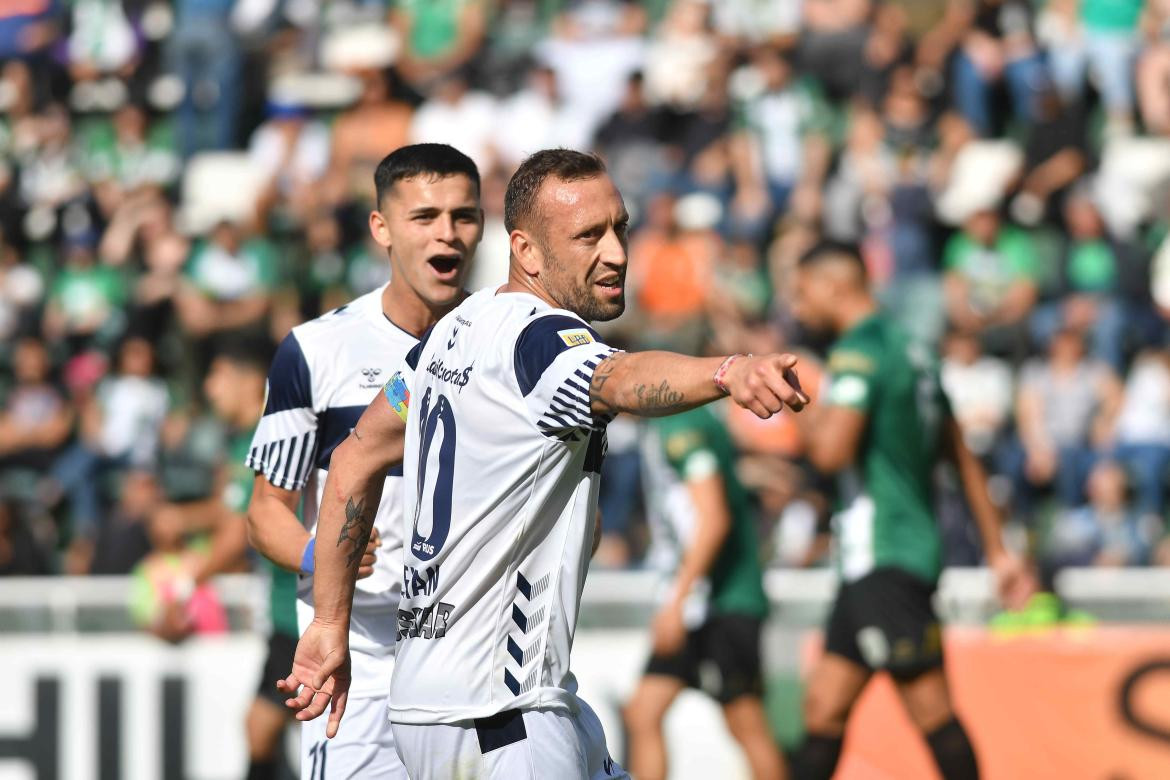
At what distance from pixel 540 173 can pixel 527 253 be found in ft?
0.66

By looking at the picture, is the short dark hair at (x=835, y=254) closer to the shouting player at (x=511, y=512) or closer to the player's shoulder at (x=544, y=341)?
the shouting player at (x=511, y=512)

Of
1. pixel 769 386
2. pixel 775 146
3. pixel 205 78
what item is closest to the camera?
pixel 769 386

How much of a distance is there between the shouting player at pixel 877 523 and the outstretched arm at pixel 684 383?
3825mm

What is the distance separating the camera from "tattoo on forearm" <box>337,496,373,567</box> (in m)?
4.91

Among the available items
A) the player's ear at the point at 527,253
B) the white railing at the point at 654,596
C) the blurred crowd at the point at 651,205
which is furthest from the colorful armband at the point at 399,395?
the blurred crowd at the point at 651,205

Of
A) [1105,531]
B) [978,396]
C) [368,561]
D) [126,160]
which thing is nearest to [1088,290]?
[978,396]

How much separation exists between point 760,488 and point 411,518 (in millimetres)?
7934

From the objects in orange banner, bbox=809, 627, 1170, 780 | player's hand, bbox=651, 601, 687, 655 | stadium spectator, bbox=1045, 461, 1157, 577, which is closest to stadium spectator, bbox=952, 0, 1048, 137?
stadium spectator, bbox=1045, 461, 1157, 577

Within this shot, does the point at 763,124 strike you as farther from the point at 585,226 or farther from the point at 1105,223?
the point at 585,226

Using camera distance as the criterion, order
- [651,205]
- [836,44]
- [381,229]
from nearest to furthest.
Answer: [381,229] → [651,205] → [836,44]

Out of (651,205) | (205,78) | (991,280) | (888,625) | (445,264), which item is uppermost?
(205,78)

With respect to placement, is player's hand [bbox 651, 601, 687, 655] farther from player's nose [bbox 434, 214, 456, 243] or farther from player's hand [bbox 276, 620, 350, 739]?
player's hand [bbox 276, 620, 350, 739]

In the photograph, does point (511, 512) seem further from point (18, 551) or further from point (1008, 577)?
point (18, 551)

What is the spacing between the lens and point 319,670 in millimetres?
4820
